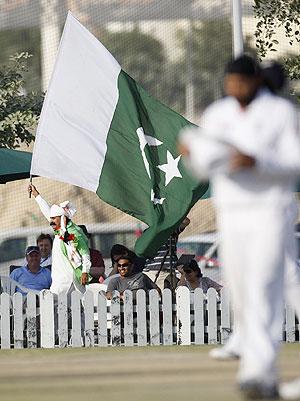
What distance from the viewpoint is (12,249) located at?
35.6 meters

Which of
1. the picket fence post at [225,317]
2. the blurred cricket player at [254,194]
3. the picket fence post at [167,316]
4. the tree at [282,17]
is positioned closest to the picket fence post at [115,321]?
the picket fence post at [167,316]

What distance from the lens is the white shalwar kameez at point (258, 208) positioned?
26.7 ft

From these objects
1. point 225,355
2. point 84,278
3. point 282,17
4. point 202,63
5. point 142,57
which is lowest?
point 225,355

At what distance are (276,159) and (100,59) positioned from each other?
8.80 meters

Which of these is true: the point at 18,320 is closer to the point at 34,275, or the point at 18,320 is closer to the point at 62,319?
the point at 62,319

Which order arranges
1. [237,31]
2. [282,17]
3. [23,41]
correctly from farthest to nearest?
[23,41] < [237,31] < [282,17]

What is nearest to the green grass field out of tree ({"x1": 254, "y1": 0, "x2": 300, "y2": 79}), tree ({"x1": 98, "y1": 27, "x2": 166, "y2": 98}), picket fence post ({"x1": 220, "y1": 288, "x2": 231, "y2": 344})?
picket fence post ({"x1": 220, "y1": 288, "x2": 231, "y2": 344})

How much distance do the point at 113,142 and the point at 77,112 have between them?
1.50ft

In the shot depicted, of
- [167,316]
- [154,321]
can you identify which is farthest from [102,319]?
[167,316]

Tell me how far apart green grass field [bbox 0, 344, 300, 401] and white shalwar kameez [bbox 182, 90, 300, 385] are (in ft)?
1.18

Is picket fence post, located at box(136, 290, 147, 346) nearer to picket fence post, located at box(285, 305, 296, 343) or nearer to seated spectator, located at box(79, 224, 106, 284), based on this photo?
picket fence post, located at box(285, 305, 296, 343)

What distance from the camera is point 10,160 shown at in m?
19.6

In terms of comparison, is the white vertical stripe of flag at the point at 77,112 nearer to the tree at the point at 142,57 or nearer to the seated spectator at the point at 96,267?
the seated spectator at the point at 96,267

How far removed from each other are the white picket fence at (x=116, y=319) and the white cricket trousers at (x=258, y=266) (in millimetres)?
7555
